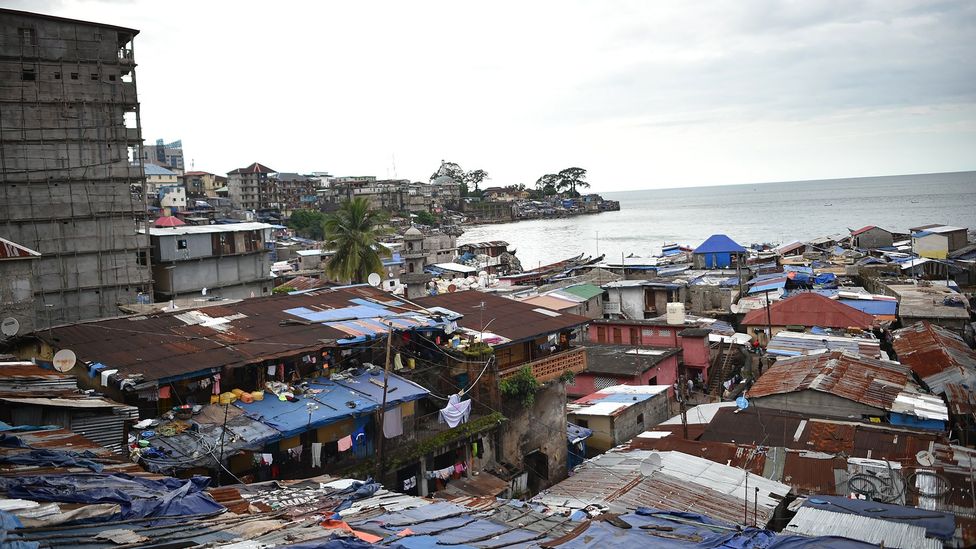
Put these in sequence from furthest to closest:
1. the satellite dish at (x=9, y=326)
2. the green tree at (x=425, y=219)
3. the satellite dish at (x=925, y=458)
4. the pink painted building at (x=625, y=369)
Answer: the green tree at (x=425, y=219) < the pink painted building at (x=625, y=369) < the satellite dish at (x=9, y=326) < the satellite dish at (x=925, y=458)

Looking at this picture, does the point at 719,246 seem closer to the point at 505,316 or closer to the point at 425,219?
the point at 505,316

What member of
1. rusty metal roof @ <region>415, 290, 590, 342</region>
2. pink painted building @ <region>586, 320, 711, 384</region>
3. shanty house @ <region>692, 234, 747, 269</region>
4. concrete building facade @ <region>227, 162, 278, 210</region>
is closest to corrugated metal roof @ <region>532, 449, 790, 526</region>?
rusty metal roof @ <region>415, 290, 590, 342</region>

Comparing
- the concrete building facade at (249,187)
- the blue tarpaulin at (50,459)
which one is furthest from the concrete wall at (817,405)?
the concrete building facade at (249,187)

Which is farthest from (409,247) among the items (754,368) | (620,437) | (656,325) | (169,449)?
(169,449)

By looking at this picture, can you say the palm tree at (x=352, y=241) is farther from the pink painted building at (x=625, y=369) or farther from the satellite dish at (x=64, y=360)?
the satellite dish at (x=64, y=360)

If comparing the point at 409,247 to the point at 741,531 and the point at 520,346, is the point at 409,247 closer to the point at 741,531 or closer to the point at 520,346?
Result: the point at 520,346
